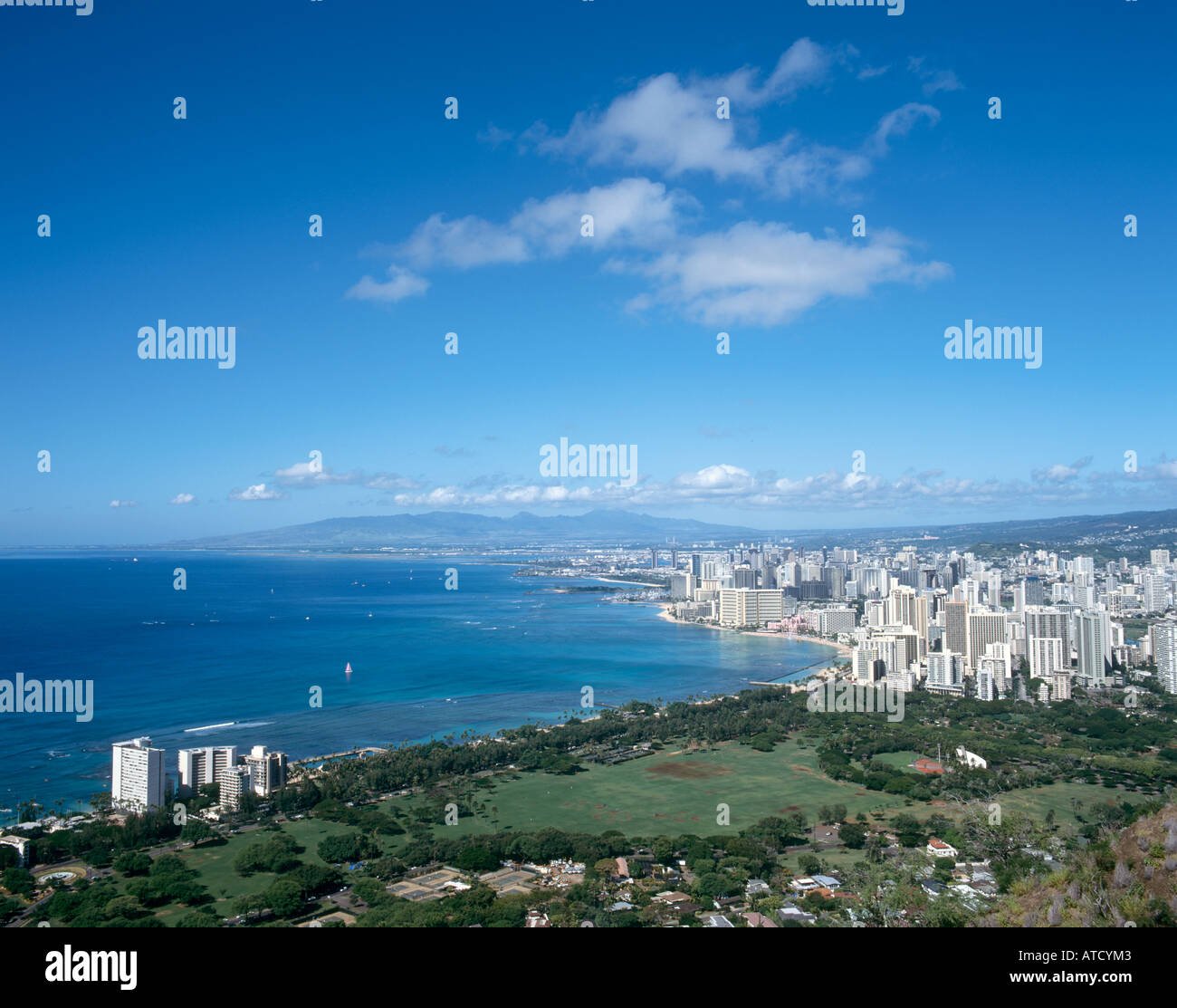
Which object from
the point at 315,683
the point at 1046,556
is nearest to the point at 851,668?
the point at 315,683

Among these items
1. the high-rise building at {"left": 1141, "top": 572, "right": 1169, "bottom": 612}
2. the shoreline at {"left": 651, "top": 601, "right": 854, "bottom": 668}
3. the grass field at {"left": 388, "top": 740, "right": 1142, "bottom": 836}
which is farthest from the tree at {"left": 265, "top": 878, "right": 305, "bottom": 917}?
the high-rise building at {"left": 1141, "top": 572, "right": 1169, "bottom": 612}

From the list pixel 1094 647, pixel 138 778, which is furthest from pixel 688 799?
pixel 1094 647

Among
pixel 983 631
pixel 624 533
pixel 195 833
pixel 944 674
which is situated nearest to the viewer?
pixel 195 833

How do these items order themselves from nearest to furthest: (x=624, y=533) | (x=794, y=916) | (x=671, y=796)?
(x=794, y=916) < (x=671, y=796) < (x=624, y=533)

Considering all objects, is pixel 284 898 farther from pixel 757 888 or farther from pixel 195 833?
pixel 757 888

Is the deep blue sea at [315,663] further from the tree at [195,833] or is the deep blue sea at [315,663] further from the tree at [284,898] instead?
the tree at [284,898]

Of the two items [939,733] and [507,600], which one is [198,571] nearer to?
[507,600]

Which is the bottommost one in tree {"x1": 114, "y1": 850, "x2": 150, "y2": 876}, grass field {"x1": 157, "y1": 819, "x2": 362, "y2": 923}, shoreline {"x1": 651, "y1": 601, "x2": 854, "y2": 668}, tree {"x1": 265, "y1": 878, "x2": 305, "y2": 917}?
shoreline {"x1": 651, "y1": 601, "x2": 854, "y2": 668}

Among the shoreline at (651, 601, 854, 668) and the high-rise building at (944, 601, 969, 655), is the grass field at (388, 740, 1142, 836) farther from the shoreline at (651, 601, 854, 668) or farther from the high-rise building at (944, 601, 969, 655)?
the shoreline at (651, 601, 854, 668)
